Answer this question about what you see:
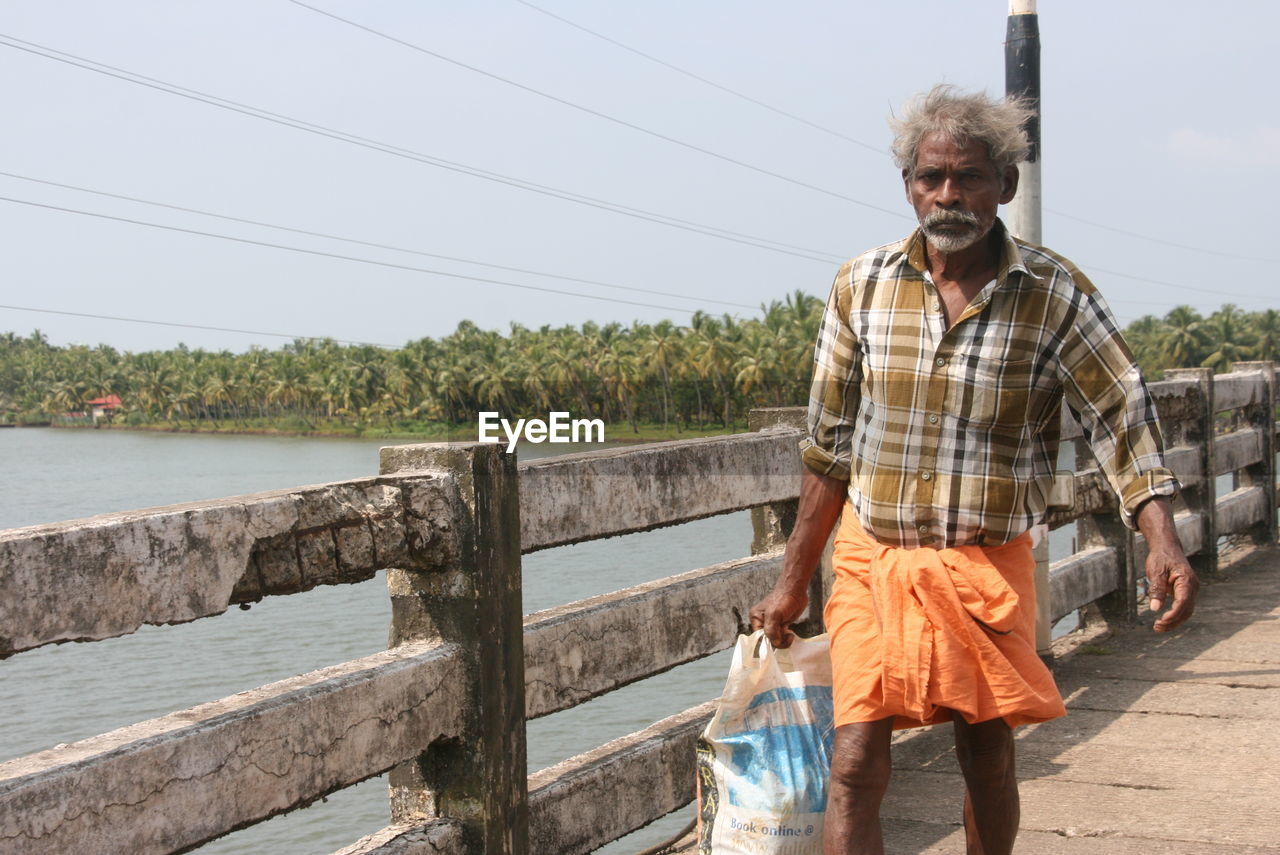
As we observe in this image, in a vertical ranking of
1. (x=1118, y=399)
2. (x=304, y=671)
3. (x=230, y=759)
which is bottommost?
(x=304, y=671)

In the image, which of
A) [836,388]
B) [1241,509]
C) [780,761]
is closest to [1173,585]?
[836,388]

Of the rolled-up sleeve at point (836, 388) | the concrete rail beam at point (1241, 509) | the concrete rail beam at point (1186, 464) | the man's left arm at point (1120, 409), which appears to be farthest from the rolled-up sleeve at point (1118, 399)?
the concrete rail beam at point (1241, 509)

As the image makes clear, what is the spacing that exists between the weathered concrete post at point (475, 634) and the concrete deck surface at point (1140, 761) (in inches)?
50.7

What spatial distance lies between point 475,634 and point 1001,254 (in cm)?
145

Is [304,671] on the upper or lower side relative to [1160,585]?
lower

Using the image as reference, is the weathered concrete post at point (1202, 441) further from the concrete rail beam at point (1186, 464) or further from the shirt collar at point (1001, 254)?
the shirt collar at point (1001, 254)

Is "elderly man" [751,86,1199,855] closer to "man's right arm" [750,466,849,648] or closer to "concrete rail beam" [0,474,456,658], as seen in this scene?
"man's right arm" [750,466,849,648]

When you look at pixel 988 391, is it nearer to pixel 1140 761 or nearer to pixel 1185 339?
pixel 1140 761

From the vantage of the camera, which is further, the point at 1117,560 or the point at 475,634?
the point at 1117,560

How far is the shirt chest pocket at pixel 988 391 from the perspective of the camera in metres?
2.96

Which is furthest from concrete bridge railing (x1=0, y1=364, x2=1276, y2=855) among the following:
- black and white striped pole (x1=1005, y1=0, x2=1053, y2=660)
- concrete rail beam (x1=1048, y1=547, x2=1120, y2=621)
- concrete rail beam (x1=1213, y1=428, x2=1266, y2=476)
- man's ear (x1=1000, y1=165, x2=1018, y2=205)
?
concrete rail beam (x1=1213, y1=428, x2=1266, y2=476)

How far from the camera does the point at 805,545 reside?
326 cm

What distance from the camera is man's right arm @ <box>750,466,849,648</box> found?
3.26m

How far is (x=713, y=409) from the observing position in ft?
333
